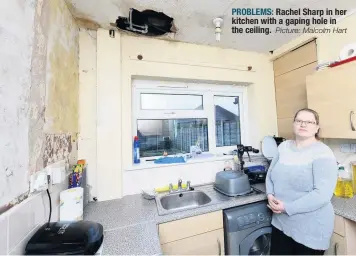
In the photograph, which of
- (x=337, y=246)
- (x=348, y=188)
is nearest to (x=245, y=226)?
(x=337, y=246)

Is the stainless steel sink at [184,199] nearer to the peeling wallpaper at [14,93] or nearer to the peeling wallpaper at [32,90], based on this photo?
the peeling wallpaper at [32,90]

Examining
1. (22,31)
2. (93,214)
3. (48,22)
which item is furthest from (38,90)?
(93,214)

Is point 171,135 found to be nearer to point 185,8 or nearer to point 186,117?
point 186,117

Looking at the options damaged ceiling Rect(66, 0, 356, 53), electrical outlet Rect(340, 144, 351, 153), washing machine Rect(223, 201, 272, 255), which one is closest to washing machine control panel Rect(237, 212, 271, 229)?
washing machine Rect(223, 201, 272, 255)

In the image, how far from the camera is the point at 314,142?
Result: 1.20 meters

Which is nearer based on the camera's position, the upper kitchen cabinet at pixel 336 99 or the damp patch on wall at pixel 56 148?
the damp patch on wall at pixel 56 148

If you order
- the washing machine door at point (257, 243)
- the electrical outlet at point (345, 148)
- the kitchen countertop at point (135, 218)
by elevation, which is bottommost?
the washing machine door at point (257, 243)

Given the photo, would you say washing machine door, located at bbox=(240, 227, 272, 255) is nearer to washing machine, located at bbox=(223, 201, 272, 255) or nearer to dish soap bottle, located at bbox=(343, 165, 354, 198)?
washing machine, located at bbox=(223, 201, 272, 255)

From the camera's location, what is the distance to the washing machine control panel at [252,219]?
1.29 meters

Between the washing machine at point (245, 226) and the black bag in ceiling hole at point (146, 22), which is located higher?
the black bag in ceiling hole at point (146, 22)

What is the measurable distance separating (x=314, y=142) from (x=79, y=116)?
6.06 ft

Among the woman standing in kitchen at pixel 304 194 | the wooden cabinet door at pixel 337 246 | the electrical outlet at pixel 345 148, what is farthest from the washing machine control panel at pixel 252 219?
the electrical outlet at pixel 345 148

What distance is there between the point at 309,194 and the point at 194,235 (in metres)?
0.81

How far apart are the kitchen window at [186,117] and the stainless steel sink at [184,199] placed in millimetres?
507
